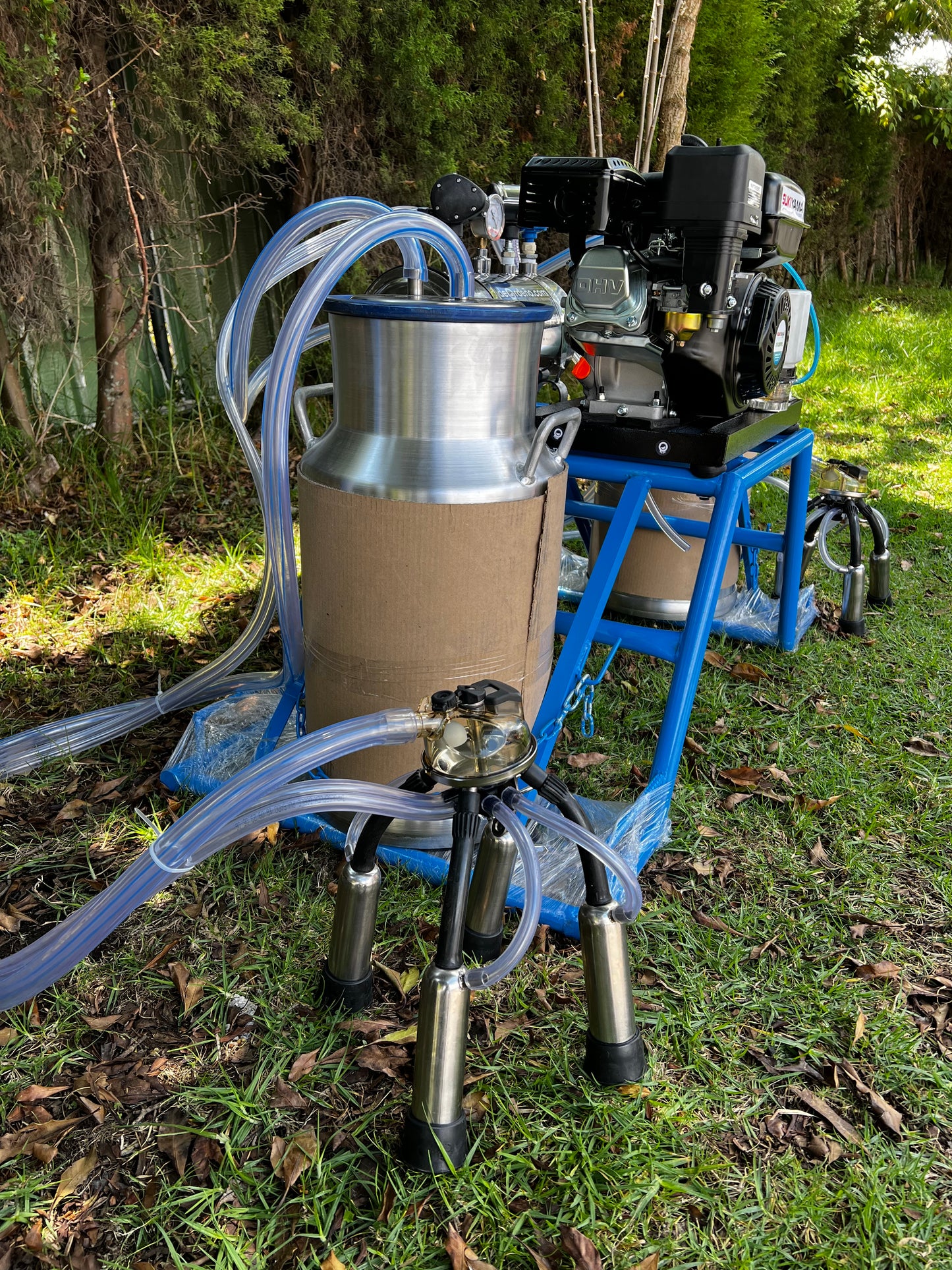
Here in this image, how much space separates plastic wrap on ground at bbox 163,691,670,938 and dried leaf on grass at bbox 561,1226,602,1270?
1.62 ft

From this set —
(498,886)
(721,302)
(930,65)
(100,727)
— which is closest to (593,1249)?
(498,886)

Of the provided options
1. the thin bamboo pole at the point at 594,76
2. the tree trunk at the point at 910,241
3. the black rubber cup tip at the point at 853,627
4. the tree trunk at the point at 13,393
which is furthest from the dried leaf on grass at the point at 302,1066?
the tree trunk at the point at 910,241

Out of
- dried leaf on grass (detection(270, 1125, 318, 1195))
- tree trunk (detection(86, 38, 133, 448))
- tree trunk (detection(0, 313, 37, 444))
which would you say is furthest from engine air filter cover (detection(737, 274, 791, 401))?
tree trunk (detection(0, 313, 37, 444))

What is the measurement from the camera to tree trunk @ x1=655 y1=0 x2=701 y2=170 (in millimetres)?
4590

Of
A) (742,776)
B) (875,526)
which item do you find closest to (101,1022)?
(742,776)

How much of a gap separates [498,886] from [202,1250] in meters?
0.64

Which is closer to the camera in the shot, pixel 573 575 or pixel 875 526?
pixel 875 526

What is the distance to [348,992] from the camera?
5.16 feet

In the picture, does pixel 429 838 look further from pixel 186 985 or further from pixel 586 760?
pixel 586 760

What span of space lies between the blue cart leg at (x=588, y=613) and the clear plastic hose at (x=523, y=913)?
0.61 meters

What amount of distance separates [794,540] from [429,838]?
153 cm

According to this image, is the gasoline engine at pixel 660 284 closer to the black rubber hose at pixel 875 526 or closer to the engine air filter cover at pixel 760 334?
the engine air filter cover at pixel 760 334

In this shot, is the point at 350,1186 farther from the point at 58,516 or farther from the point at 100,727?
the point at 58,516

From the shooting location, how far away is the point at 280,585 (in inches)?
76.9
